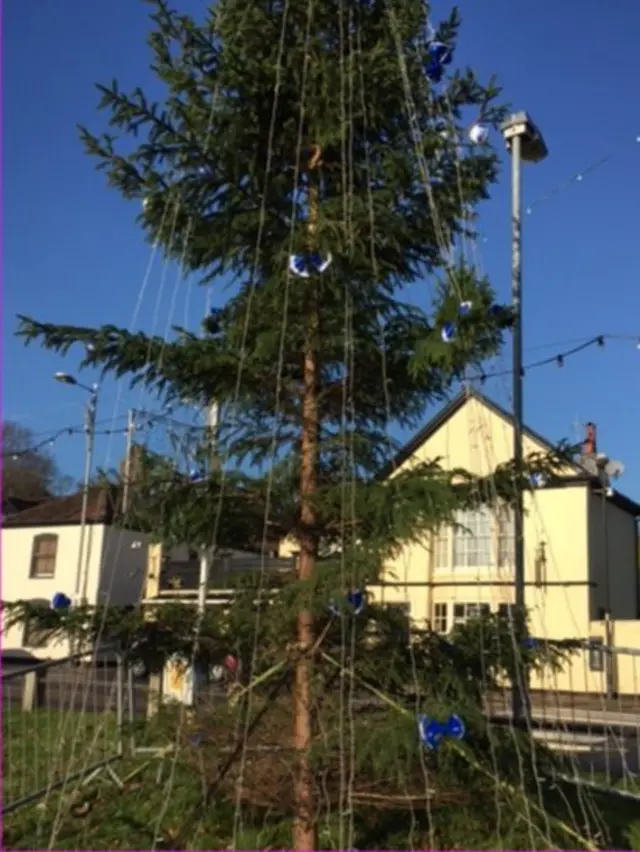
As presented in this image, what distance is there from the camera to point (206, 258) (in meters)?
5.22

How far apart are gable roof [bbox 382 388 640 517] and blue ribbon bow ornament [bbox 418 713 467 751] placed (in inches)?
52.5

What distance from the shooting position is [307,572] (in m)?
4.82

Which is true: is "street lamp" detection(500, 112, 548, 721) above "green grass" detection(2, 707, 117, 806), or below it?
above

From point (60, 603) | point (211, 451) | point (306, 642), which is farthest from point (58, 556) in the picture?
point (306, 642)

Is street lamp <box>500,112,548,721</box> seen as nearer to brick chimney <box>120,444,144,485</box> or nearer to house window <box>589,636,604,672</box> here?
house window <box>589,636,604,672</box>

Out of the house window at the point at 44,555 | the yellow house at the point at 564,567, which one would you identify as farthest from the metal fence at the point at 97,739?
the house window at the point at 44,555

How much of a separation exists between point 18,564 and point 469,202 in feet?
98.6

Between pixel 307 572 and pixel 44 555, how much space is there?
2900cm

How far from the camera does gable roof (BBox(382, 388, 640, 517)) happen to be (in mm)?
4902

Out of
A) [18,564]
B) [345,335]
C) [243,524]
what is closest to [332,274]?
[345,335]

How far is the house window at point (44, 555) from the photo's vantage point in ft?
103

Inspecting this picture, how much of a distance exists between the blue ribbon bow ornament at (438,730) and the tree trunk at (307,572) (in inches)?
29.3

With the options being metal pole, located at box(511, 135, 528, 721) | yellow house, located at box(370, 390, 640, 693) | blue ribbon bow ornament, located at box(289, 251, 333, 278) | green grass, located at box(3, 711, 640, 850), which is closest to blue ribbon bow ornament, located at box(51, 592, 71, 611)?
green grass, located at box(3, 711, 640, 850)

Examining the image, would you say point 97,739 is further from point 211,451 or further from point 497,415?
point 497,415
